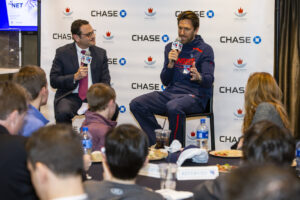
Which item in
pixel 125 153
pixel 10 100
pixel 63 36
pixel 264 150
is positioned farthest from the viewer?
pixel 63 36

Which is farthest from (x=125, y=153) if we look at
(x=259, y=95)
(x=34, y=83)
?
(x=259, y=95)

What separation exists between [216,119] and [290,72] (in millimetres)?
1035

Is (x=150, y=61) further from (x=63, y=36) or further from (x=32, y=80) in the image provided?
(x=32, y=80)

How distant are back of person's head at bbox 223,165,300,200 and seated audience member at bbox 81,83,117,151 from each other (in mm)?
2260

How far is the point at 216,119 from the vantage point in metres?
5.29

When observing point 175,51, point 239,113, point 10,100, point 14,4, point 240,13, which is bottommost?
point 239,113

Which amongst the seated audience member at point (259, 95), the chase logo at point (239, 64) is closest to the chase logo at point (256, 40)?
the chase logo at point (239, 64)

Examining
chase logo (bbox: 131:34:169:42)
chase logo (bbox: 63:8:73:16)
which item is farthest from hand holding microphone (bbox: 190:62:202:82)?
chase logo (bbox: 63:8:73:16)

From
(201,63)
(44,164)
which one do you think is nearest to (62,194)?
(44,164)

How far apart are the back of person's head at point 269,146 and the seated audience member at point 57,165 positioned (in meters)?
0.68

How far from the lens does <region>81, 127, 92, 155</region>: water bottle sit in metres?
2.86

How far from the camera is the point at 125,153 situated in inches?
74.8

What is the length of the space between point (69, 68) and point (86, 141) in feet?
7.00

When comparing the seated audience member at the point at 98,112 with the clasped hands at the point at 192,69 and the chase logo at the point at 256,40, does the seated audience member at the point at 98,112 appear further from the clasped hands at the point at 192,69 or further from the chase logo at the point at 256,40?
the chase logo at the point at 256,40
